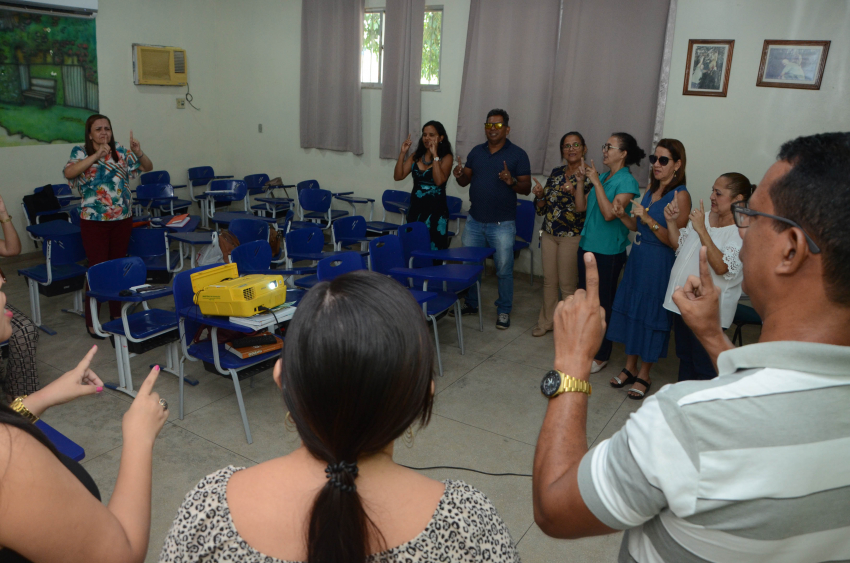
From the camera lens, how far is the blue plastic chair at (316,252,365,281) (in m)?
3.89

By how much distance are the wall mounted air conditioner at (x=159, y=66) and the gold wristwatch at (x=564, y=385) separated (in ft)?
25.5

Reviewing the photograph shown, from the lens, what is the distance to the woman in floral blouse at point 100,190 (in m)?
4.41

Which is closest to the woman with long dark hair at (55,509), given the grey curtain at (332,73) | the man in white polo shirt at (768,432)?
the man in white polo shirt at (768,432)

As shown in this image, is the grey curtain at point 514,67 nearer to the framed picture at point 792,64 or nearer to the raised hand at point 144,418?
the framed picture at point 792,64

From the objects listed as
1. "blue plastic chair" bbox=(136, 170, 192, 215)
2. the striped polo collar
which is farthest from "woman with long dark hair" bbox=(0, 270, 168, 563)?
"blue plastic chair" bbox=(136, 170, 192, 215)

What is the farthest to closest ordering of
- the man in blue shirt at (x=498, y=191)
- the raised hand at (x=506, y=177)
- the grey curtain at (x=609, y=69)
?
the grey curtain at (x=609, y=69) < the man in blue shirt at (x=498, y=191) < the raised hand at (x=506, y=177)

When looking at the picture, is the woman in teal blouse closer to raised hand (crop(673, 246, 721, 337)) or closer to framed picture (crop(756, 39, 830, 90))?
framed picture (crop(756, 39, 830, 90))

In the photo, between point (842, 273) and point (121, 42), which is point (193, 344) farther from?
point (121, 42)

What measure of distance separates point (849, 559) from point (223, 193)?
21.9ft

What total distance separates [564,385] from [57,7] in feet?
24.5

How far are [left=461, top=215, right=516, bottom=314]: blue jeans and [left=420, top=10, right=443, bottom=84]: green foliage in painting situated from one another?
2.40 metres

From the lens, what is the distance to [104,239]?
4.50 metres

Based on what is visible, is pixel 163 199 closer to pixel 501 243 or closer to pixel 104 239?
pixel 104 239

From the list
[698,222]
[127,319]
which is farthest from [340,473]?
[127,319]
